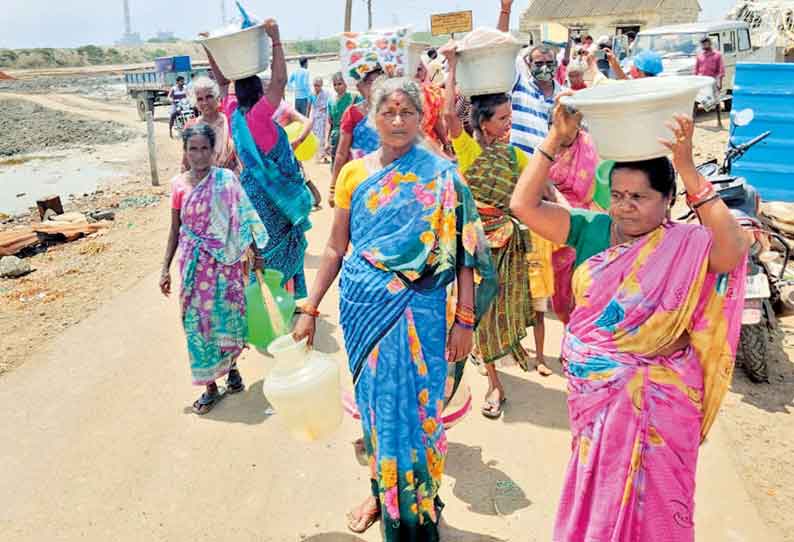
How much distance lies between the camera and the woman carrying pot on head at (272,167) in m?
4.58

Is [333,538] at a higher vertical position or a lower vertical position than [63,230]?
higher

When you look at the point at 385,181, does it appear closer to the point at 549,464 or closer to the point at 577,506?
the point at 577,506

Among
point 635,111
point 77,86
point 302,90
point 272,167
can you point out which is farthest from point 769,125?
point 77,86

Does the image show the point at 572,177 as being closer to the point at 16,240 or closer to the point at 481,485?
the point at 481,485

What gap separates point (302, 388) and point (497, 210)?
1.70 metres

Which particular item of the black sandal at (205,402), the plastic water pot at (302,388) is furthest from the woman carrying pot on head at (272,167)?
the plastic water pot at (302,388)

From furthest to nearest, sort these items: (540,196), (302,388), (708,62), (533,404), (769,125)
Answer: (708,62)
(769,125)
(533,404)
(302,388)
(540,196)

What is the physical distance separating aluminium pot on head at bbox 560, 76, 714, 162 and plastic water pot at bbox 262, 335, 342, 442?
1.38m

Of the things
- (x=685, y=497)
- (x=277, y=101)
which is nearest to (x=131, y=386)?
(x=277, y=101)

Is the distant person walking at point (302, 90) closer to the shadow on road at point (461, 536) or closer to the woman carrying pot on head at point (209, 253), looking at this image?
the woman carrying pot on head at point (209, 253)

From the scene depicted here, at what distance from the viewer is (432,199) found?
271cm

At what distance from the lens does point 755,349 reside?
14.6 ft

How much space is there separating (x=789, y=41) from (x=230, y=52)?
20.9m

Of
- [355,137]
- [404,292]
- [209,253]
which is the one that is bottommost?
[209,253]
